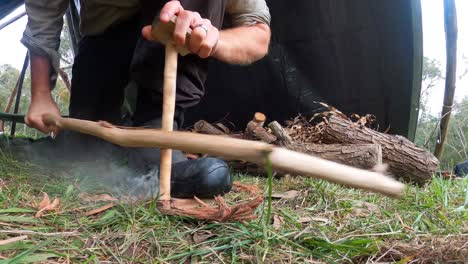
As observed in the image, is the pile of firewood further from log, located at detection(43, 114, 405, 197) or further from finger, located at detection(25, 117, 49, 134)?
log, located at detection(43, 114, 405, 197)

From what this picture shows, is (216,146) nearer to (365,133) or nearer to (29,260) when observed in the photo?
(29,260)

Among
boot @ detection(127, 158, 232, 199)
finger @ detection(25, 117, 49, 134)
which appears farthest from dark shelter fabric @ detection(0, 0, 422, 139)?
boot @ detection(127, 158, 232, 199)

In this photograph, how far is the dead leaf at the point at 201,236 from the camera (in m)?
0.67

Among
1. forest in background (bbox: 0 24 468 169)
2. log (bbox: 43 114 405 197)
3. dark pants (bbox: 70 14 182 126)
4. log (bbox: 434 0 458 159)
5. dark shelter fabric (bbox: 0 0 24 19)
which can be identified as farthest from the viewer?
forest in background (bbox: 0 24 468 169)

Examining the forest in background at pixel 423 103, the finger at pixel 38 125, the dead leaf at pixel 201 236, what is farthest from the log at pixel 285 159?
the forest in background at pixel 423 103

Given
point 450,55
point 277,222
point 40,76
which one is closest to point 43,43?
point 40,76

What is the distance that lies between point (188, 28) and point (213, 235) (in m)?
0.38

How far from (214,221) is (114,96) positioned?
859 mm

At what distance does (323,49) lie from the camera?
210cm

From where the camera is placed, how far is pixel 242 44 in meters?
1.17

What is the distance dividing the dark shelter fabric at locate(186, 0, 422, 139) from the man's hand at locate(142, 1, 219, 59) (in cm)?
131

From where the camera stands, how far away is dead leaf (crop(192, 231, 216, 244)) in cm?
67

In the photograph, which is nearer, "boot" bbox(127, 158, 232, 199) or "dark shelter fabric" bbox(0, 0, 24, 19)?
"boot" bbox(127, 158, 232, 199)

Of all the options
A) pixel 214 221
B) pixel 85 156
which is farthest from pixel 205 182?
pixel 85 156
